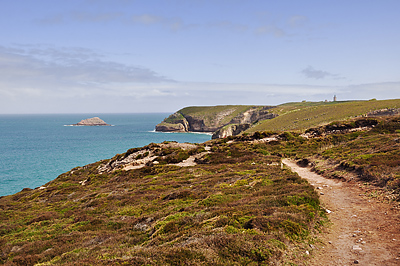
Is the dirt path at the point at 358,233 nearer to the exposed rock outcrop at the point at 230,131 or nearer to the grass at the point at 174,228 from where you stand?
the grass at the point at 174,228

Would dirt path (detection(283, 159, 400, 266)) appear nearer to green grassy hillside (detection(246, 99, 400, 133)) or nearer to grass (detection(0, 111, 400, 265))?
grass (detection(0, 111, 400, 265))

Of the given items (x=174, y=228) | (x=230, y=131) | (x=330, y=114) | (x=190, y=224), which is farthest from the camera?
(x=230, y=131)

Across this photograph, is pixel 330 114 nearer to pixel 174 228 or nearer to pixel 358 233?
pixel 358 233

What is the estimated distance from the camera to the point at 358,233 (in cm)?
1145

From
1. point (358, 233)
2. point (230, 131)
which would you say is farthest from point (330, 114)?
→ point (358, 233)

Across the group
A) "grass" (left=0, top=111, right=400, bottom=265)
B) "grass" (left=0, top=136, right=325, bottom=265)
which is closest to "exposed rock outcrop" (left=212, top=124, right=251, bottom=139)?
"grass" (left=0, top=111, right=400, bottom=265)

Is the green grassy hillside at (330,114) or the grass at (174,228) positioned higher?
the green grassy hillside at (330,114)

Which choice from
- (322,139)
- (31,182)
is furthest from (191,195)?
(31,182)

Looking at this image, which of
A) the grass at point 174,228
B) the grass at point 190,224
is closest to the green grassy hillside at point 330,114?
the grass at point 190,224

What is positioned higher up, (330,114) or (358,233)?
(330,114)

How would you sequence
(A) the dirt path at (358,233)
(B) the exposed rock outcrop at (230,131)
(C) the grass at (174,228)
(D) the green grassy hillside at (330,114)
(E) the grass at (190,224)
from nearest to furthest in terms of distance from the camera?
(C) the grass at (174,228) < (E) the grass at (190,224) < (A) the dirt path at (358,233) < (D) the green grassy hillside at (330,114) < (B) the exposed rock outcrop at (230,131)

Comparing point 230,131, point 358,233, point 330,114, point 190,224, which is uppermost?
point 330,114

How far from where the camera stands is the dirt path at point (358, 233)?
29.5 ft

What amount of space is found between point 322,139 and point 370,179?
109 ft
